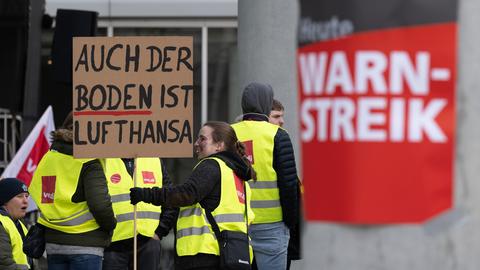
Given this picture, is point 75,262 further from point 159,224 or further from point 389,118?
point 389,118

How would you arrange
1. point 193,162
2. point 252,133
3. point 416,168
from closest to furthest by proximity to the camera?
point 416,168 → point 252,133 → point 193,162

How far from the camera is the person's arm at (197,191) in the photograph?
778 centimetres

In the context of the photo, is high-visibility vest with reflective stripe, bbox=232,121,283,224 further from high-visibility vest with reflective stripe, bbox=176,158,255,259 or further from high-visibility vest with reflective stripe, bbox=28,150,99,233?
high-visibility vest with reflective stripe, bbox=28,150,99,233

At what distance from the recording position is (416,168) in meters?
3.69

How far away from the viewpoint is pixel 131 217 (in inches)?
372

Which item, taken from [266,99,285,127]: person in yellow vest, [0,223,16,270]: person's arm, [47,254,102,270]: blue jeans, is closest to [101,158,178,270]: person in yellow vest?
[47,254,102,270]: blue jeans

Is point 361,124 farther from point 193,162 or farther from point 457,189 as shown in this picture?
point 193,162

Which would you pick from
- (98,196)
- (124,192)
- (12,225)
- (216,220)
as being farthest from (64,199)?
(216,220)

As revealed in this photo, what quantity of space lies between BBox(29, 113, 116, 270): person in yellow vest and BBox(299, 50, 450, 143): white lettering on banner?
5.33 m

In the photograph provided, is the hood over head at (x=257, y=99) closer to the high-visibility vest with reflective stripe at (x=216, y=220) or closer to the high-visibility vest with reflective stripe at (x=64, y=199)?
the high-visibility vest with reflective stripe at (x=216, y=220)

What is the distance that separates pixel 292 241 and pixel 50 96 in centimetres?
883

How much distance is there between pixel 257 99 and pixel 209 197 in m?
1.16

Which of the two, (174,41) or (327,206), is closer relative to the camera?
(327,206)

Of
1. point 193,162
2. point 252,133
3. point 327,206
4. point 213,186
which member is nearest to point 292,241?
point 252,133
